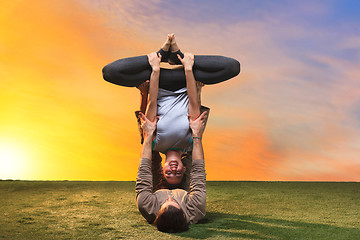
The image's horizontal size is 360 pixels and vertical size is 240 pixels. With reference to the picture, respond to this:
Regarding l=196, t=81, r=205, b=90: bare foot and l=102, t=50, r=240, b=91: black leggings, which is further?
l=196, t=81, r=205, b=90: bare foot

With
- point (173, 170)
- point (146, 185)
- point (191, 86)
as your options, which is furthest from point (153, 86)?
point (146, 185)

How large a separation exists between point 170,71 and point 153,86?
8.2 inches

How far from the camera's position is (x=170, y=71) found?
10.3 ft

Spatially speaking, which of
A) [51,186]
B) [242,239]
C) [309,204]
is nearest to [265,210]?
[309,204]

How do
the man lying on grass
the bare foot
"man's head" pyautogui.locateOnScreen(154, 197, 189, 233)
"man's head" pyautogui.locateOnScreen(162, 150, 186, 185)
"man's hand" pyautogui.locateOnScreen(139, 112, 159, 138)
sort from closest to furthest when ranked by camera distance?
"man's head" pyautogui.locateOnScreen(154, 197, 189, 233) < the man lying on grass < "man's head" pyautogui.locateOnScreen(162, 150, 186, 185) < "man's hand" pyautogui.locateOnScreen(139, 112, 159, 138) < the bare foot

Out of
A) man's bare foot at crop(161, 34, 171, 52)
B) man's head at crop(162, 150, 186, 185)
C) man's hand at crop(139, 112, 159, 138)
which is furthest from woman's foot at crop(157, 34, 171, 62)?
man's head at crop(162, 150, 186, 185)

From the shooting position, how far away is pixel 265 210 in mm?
3361

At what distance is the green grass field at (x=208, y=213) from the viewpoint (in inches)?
100

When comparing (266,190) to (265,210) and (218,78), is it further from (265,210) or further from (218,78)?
(218,78)

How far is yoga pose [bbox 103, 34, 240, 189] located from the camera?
3.03 metres

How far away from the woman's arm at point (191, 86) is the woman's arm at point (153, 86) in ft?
0.69

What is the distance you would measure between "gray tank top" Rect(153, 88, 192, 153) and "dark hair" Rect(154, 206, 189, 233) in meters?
0.71

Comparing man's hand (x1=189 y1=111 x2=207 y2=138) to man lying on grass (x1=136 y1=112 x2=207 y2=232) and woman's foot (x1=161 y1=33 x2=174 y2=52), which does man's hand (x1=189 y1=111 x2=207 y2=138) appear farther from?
woman's foot (x1=161 y1=33 x2=174 y2=52)

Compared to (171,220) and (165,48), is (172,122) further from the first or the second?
(171,220)
